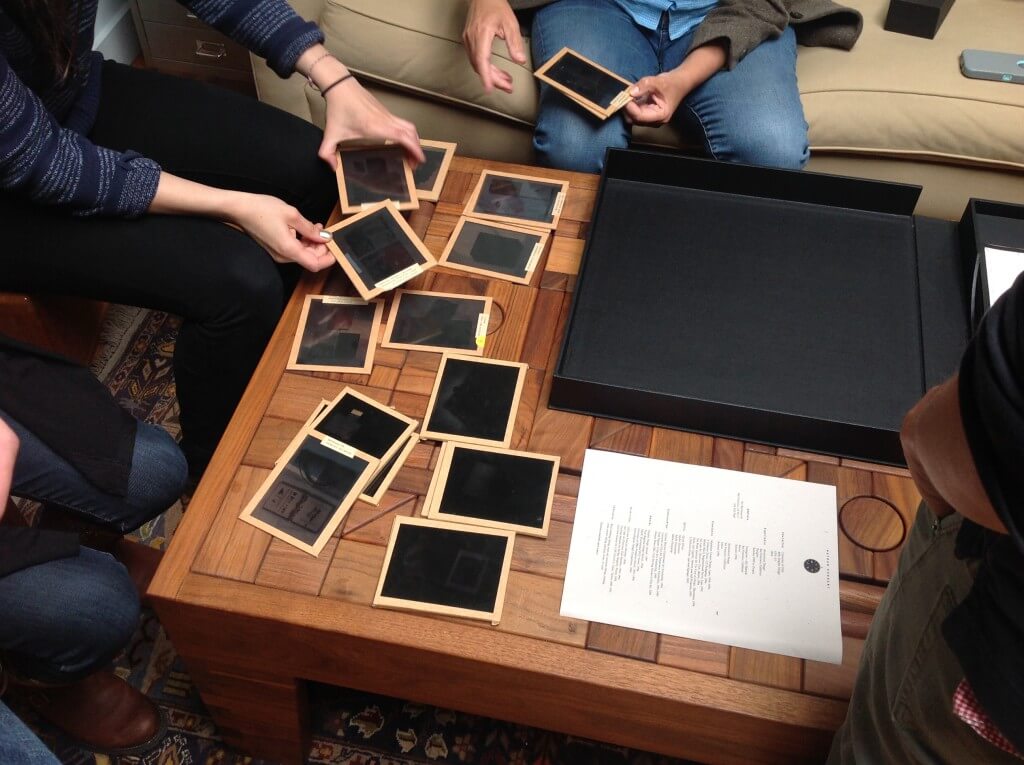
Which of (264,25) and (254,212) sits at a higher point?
(264,25)

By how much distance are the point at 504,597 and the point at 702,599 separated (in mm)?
230

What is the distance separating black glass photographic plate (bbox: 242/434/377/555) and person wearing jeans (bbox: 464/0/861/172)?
0.82 meters

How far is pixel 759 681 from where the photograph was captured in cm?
97

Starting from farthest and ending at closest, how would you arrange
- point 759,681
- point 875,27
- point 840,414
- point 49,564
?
point 875,27 < point 840,414 < point 49,564 < point 759,681

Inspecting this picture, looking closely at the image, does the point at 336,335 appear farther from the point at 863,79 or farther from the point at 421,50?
the point at 863,79

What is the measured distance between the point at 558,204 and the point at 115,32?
5.24 feet

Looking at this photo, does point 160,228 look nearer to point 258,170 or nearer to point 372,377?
point 258,170

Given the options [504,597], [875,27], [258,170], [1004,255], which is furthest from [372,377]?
[875,27]

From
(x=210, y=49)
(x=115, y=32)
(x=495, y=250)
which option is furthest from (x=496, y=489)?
(x=115, y=32)

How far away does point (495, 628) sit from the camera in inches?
39.8

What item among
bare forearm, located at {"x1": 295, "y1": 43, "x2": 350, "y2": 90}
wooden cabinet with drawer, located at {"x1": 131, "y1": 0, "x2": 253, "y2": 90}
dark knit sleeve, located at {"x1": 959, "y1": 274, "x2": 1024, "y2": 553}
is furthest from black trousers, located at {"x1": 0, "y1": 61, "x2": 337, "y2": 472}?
dark knit sleeve, located at {"x1": 959, "y1": 274, "x2": 1024, "y2": 553}

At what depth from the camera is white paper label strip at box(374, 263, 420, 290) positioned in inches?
51.5

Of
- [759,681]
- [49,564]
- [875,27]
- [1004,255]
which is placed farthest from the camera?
[875,27]

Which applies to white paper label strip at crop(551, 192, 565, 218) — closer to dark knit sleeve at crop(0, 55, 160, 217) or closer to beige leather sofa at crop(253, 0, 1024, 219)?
beige leather sofa at crop(253, 0, 1024, 219)
